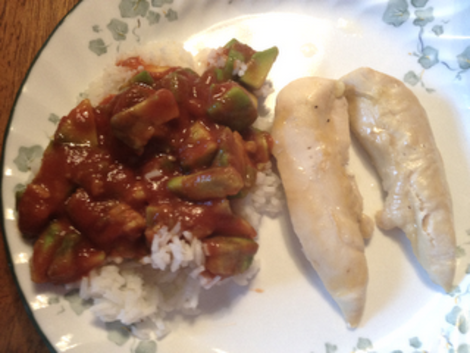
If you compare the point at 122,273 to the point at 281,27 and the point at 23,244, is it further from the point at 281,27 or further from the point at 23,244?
the point at 281,27

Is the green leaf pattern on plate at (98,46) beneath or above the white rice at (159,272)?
above

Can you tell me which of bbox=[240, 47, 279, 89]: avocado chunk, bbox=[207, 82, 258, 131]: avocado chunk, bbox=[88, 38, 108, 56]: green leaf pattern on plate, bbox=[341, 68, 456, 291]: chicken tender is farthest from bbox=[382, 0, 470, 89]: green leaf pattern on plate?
bbox=[88, 38, 108, 56]: green leaf pattern on plate

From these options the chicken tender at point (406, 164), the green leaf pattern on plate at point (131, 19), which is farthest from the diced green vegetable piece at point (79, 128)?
the chicken tender at point (406, 164)

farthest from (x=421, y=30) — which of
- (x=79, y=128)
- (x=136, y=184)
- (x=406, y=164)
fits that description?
(x=79, y=128)

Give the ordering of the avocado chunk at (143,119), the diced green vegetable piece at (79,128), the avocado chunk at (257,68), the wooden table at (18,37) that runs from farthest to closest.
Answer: the wooden table at (18,37)
the avocado chunk at (257,68)
the diced green vegetable piece at (79,128)
the avocado chunk at (143,119)

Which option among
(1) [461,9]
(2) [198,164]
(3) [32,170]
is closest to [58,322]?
(3) [32,170]

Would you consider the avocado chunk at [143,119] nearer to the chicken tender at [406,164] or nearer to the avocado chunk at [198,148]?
the avocado chunk at [198,148]

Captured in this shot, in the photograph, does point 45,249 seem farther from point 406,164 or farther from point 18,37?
point 406,164

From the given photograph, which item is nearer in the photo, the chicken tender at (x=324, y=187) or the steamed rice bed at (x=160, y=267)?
the steamed rice bed at (x=160, y=267)
